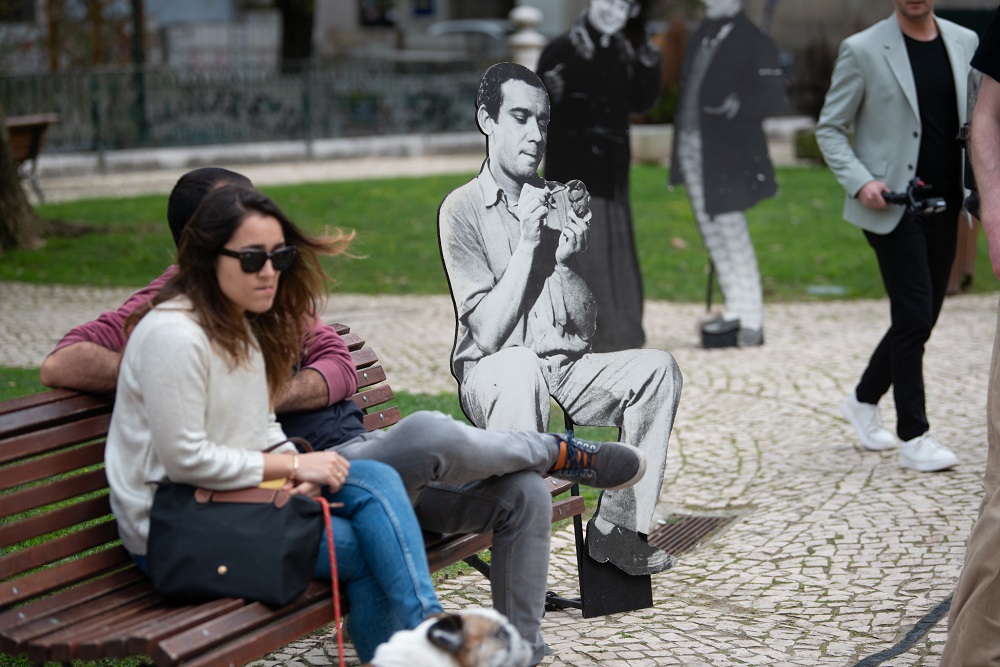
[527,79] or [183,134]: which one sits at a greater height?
[527,79]

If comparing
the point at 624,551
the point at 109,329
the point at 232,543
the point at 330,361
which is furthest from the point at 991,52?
the point at 109,329

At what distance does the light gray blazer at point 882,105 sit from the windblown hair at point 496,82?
2143mm

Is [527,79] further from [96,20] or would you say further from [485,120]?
[96,20]

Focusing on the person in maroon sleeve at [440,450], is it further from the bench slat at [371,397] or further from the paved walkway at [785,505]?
the paved walkway at [785,505]

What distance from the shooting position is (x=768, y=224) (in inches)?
555

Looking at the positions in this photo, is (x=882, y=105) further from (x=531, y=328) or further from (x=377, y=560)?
(x=377, y=560)

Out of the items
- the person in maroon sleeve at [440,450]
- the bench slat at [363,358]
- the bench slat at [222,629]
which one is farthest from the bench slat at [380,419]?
the bench slat at [222,629]

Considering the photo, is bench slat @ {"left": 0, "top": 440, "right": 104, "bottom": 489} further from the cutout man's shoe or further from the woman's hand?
the cutout man's shoe

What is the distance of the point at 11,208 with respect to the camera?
1215 cm

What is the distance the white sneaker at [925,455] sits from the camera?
A: 18.1 feet

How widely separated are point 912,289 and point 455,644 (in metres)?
3.46

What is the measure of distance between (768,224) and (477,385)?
10552 mm

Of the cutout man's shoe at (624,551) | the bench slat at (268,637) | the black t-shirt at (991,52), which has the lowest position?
the cutout man's shoe at (624,551)

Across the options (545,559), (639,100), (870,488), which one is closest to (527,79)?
(545,559)
